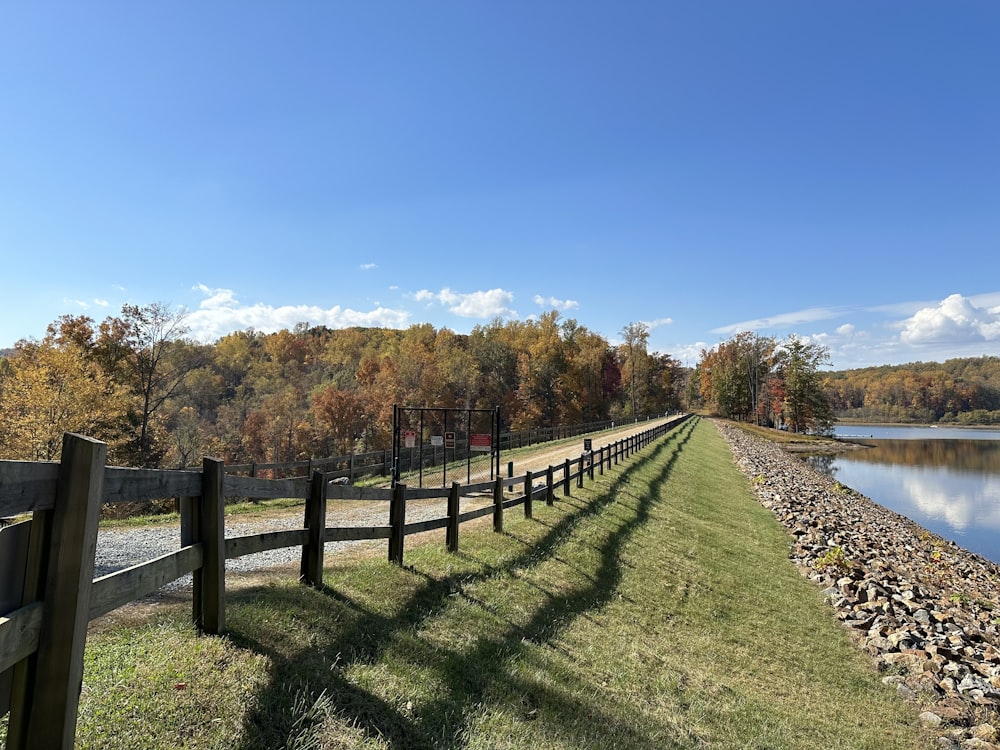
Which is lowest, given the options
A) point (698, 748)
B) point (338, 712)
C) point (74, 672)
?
point (698, 748)

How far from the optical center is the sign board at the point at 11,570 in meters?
2.42

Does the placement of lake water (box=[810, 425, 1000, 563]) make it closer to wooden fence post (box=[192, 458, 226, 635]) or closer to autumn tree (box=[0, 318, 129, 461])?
wooden fence post (box=[192, 458, 226, 635])

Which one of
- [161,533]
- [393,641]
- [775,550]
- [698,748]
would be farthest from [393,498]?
[775,550]

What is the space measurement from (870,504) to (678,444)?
386 inches

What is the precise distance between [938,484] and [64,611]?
51.3m

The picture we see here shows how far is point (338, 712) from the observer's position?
3799 millimetres

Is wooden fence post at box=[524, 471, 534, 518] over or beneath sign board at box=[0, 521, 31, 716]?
beneath

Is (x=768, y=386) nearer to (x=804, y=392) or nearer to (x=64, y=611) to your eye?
(x=804, y=392)

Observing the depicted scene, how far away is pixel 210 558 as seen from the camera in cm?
416

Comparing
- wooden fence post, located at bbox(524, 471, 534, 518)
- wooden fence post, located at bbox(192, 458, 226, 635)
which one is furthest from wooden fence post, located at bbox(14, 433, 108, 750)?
wooden fence post, located at bbox(524, 471, 534, 518)

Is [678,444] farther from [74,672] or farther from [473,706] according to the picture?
[74,672]

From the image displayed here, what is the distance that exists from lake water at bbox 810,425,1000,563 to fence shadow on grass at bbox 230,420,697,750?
82.0 feet

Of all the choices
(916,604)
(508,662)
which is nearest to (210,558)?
(508,662)

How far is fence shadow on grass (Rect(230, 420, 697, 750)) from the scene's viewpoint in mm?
3783
